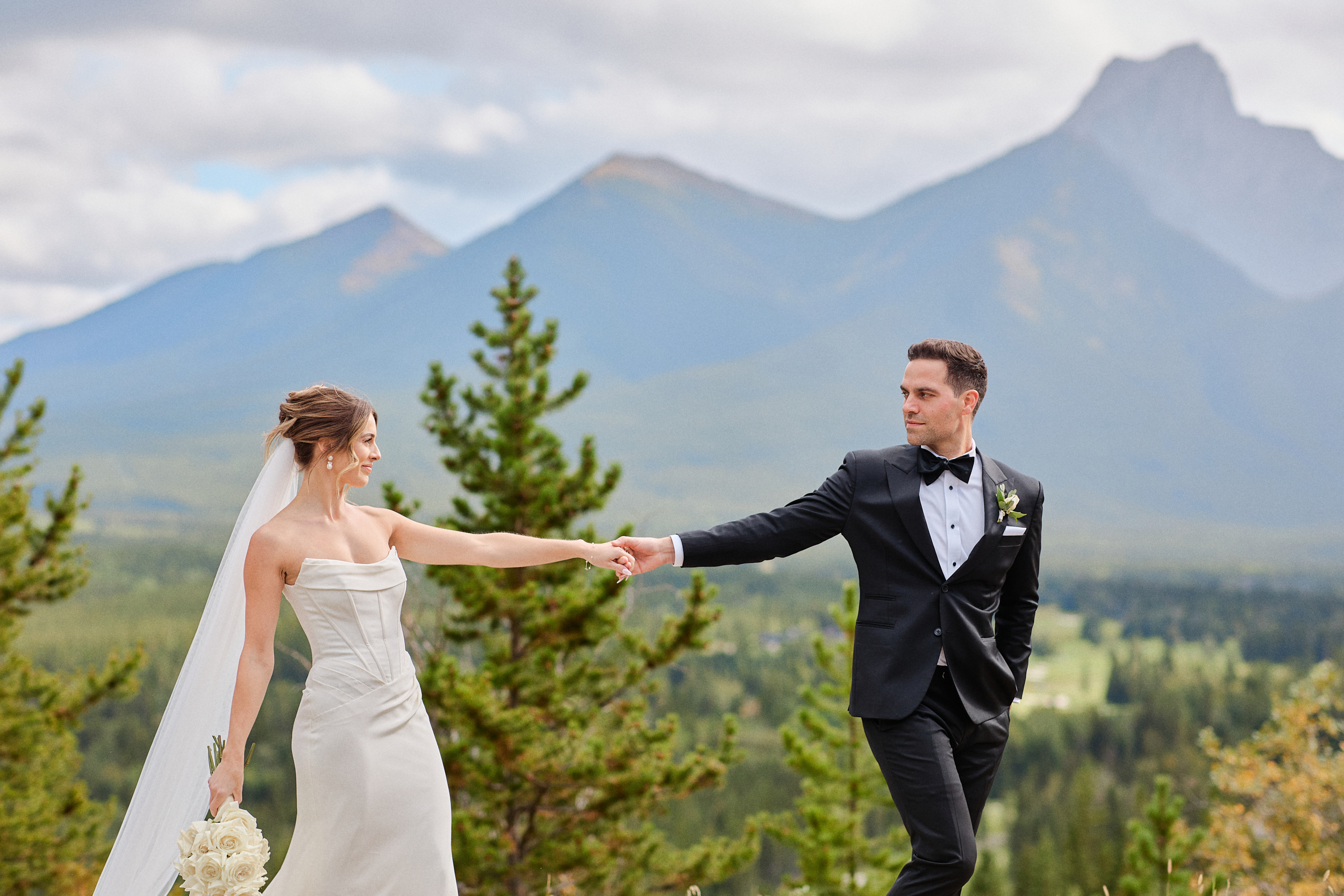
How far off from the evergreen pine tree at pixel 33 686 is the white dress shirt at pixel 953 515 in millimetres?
13452

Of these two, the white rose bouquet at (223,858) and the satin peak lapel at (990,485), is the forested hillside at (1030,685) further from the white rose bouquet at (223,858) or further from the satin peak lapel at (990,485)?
the white rose bouquet at (223,858)

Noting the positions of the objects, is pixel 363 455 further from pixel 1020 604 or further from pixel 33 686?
pixel 33 686

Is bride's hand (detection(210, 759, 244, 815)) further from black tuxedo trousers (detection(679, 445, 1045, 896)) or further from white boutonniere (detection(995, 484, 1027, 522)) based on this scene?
white boutonniere (detection(995, 484, 1027, 522))

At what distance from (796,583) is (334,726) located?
145 metres

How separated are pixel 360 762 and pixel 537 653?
1094cm

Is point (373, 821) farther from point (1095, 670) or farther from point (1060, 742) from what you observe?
point (1095, 670)

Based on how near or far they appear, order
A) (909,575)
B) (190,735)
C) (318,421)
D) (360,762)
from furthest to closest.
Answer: (190,735) → (909,575) → (318,421) → (360,762)

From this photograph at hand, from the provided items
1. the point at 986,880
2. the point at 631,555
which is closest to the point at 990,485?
the point at 631,555

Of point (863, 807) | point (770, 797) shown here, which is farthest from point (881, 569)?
point (770, 797)

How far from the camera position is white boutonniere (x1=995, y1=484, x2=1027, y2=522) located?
4.20 metres

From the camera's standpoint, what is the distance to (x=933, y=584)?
4164 millimetres

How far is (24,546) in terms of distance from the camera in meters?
16.8

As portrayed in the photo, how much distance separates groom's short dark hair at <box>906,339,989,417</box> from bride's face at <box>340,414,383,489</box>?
6.63 ft

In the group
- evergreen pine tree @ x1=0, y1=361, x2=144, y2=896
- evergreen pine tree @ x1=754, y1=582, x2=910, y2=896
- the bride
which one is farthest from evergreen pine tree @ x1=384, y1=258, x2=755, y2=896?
the bride
